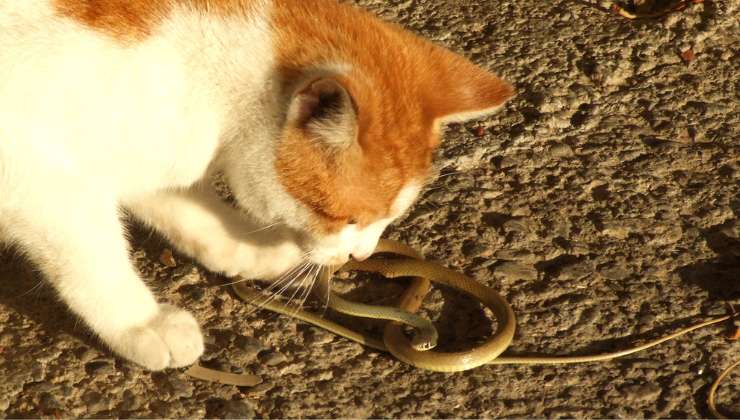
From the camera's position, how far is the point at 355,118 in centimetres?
285

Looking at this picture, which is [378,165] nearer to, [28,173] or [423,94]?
[423,94]

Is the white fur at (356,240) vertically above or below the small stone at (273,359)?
above

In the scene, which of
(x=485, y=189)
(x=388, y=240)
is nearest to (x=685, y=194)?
(x=485, y=189)

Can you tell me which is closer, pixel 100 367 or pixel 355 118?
pixel 355 118

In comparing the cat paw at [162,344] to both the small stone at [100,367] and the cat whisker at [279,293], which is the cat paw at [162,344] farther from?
the cat whisker at [279,293]

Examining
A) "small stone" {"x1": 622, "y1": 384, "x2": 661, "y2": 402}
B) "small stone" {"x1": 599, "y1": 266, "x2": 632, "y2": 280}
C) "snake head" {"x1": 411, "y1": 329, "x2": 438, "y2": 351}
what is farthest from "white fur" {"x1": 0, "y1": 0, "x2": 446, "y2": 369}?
"small stone" {"x1": 622, "y1": 384, "x2": 661, "y2": 402}

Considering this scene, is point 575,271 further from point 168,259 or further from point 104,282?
point 104,282

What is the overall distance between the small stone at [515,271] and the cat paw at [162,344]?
3.63 ft

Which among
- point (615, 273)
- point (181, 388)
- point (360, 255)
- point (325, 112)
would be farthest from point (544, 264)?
point (181, 388)

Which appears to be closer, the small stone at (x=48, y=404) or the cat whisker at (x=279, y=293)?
the small stone at (x=48, y=404)

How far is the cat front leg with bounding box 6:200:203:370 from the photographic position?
296cm

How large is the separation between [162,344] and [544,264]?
140 centimetres

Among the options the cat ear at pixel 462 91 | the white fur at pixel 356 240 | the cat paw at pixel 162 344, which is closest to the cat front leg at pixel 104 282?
the cat paw at pixel 162 344

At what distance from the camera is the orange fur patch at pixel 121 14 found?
2.92 meters
